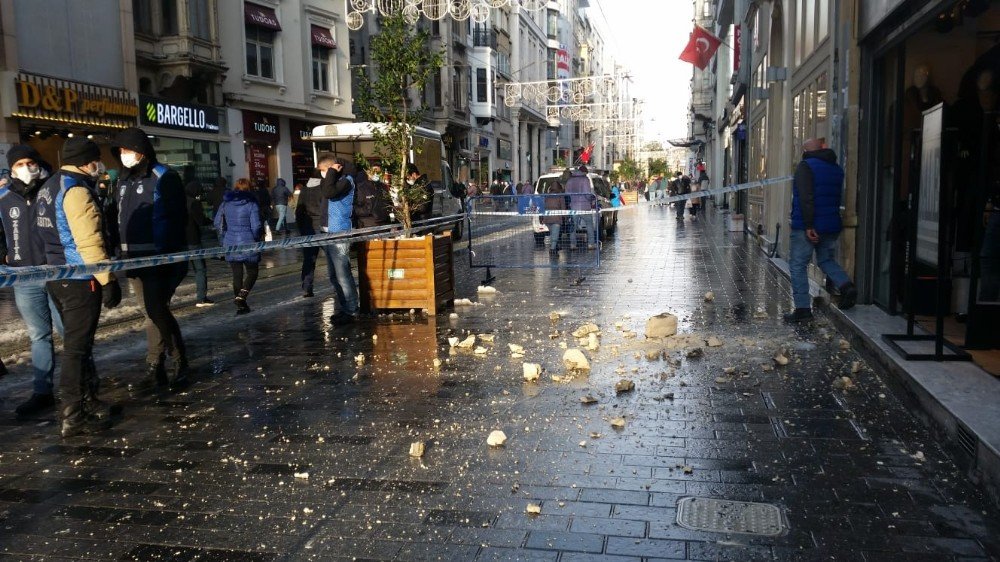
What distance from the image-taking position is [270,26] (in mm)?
26547

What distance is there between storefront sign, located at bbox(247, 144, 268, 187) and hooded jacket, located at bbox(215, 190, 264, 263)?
16.5 metres

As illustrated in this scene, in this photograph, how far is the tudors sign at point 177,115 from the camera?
21281 millimetres

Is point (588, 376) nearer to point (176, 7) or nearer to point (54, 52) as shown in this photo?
point (54, 52)

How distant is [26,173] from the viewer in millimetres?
5625

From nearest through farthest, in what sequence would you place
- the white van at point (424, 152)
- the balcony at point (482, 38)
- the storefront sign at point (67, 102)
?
the storefront sign at point (67, 102) → the white van at point (424, 152) → the balcony at point (482, 38)

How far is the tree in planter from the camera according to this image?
31.7 feet

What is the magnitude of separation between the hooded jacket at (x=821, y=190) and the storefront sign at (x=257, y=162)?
21234 mm

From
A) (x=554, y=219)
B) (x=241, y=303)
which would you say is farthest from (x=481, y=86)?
(x=241, y=303)

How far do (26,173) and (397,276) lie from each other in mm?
4419

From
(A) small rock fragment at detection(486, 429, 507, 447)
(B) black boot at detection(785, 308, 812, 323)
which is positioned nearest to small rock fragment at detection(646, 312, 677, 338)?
(B) black boot at detection(785, 308, 812, 323)

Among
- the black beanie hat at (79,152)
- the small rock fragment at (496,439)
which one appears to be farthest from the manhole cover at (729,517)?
the black beanie hat at (79,152)

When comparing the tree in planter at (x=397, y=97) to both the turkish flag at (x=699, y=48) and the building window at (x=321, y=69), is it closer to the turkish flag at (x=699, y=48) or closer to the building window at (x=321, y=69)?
the turkish flag at (x=699, y=48)

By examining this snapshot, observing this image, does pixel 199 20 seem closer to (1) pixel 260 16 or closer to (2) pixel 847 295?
(1) pixel 260 16

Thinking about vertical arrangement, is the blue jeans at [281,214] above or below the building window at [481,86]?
below
